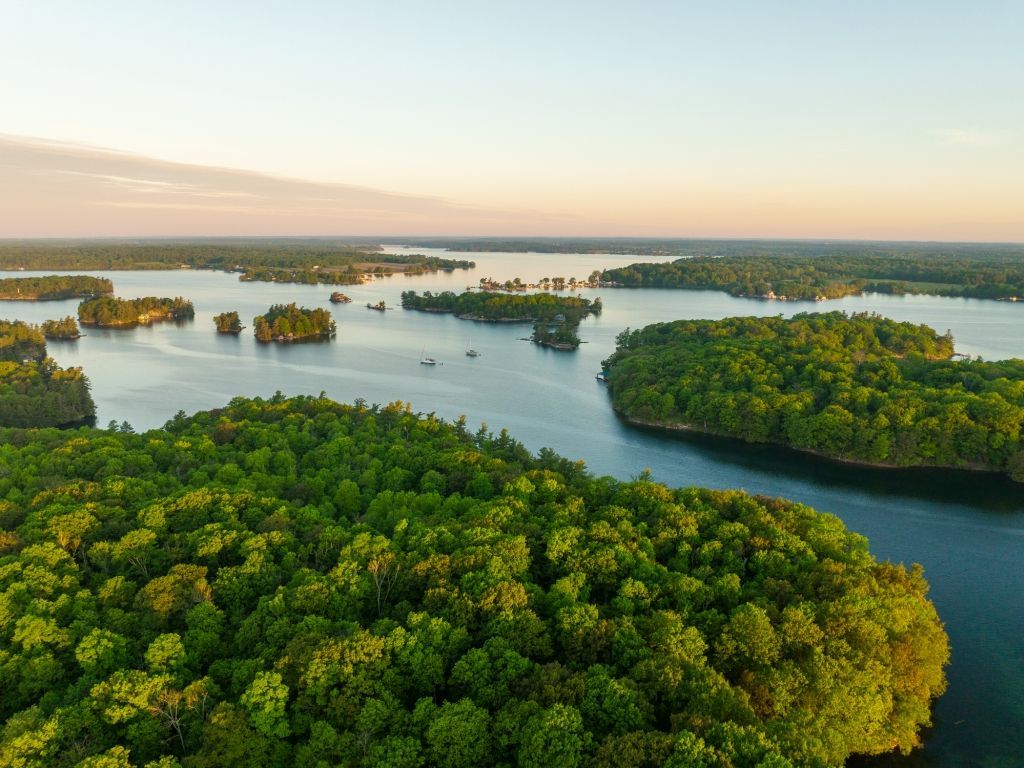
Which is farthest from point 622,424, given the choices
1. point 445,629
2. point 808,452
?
point 445,629

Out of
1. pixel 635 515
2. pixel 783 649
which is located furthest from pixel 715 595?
pixel 635 515

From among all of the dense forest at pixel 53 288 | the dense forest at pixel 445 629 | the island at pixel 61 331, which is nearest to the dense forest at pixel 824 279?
the island at pixel 61 331

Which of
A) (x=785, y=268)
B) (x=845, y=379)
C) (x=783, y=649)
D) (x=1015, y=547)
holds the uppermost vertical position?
(x=785, y=268)

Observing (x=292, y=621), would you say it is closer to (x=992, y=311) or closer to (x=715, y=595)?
(x=715, y=595)

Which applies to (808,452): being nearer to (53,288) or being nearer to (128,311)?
(128,311)

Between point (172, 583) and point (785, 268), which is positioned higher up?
point (785, 268)

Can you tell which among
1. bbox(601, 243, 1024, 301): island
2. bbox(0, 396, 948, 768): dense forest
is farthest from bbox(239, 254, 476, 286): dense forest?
bbox(0, 396, 948, 768): dense forest
